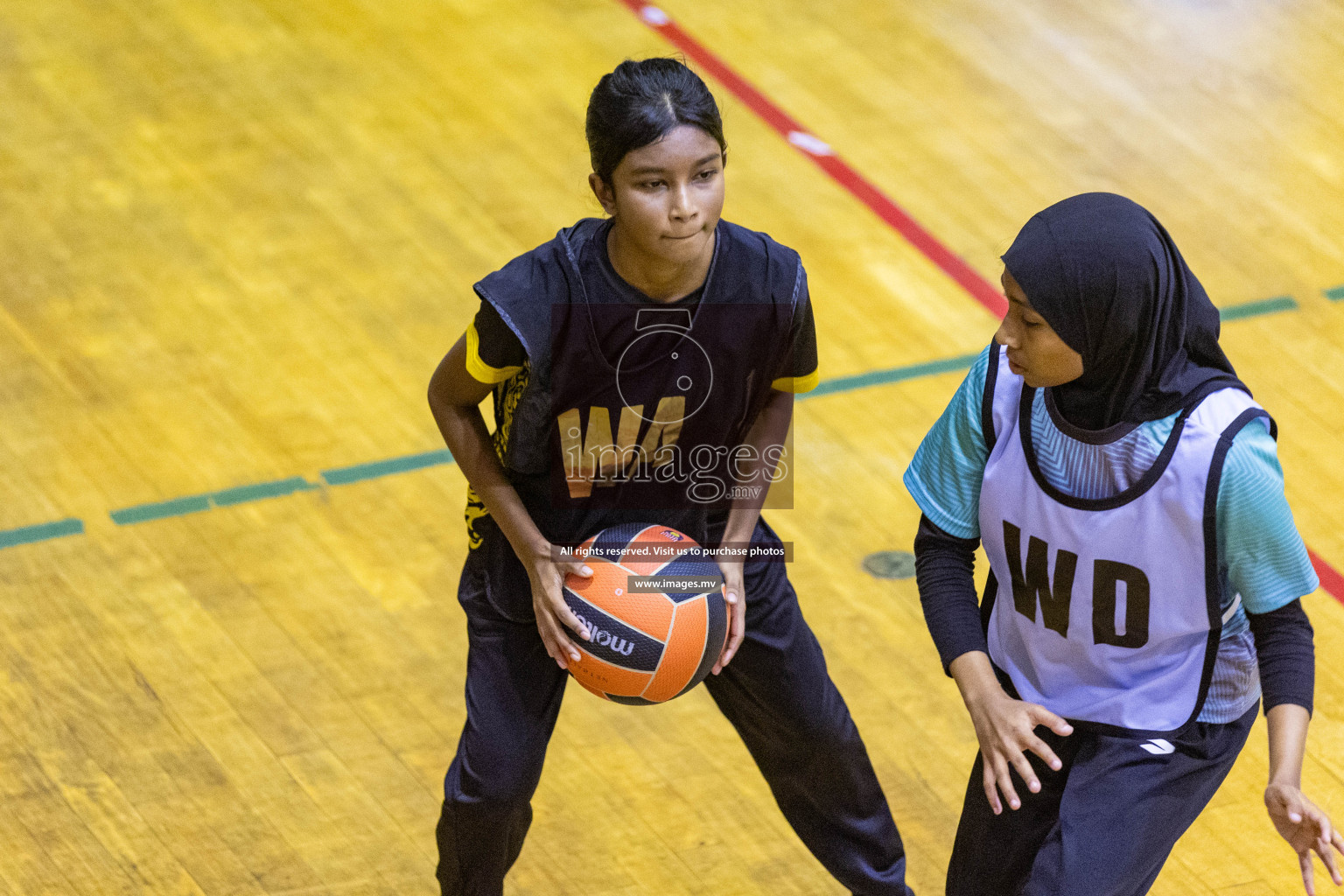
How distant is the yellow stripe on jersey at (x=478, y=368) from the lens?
110 inches

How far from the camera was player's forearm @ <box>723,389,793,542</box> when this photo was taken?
3.01 meters

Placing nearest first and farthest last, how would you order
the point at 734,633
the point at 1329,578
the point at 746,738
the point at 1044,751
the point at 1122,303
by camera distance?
1. the point at 1122,303
2. the point at 1044,751
3. the point at 734,633
4. the point at 746,738
5. the point at 1329,578

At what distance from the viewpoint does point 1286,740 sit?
2.39 meters

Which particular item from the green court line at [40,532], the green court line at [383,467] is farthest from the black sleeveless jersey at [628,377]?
the green court line at [40,532]

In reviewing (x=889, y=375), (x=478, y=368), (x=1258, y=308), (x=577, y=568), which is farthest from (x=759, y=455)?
(x=1258, y=308)

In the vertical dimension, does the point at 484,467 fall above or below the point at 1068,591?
below

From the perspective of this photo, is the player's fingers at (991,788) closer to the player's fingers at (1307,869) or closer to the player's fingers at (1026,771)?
the player's fingers at (1026,771)

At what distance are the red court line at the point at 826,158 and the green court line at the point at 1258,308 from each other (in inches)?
25.2

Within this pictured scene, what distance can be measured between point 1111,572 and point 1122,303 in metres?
0.39

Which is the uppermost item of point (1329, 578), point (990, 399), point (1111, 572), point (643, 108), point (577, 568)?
point (643, 108)

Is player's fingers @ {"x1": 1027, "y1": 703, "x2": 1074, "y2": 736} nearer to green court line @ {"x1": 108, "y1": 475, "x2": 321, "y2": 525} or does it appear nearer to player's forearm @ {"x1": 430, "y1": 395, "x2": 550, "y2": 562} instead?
player's forearm @ {"x1": 430, "y1": 395, "x2": 550, "y2": 562}

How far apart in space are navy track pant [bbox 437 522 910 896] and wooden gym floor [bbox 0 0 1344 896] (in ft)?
1.23

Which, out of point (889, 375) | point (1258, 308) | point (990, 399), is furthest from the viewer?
point (1258, 308)

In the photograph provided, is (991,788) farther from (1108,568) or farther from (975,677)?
(1108,568)
